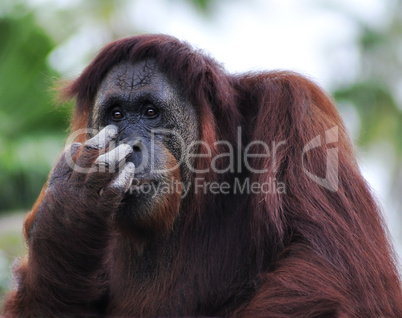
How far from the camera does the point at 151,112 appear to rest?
4594 millimetres

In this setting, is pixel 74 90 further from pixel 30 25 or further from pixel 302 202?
pixel 30 25

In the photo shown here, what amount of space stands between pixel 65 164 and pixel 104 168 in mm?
385

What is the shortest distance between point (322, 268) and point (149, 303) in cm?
137

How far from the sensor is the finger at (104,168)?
13.4 ft

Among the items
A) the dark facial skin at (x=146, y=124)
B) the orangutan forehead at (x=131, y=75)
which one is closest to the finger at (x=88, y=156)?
the dark facial skin at (x=146, y=124)

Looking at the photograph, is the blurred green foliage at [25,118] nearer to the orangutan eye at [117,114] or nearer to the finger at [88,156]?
the orangutan eye at [117,114]

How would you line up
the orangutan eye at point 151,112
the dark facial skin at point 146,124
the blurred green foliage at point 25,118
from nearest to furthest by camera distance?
the dark facial skin at point 146,124, the orangutan eye at point 151,112, the blurred green foliage at point 25,118

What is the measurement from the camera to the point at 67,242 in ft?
13.6

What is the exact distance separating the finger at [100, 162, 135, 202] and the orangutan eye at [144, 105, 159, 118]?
1.95 ft

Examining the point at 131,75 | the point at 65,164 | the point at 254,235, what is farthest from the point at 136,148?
the point at 254,235

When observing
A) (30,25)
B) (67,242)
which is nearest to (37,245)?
(67,242)

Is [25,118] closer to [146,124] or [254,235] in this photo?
[146,124]

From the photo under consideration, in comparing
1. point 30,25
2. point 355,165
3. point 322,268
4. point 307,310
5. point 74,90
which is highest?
point 30,25

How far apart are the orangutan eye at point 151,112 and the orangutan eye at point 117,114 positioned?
19cm
